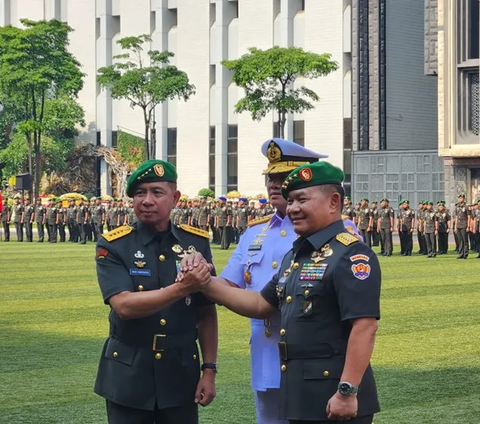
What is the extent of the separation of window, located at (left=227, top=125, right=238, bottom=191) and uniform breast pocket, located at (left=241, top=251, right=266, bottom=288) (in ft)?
193

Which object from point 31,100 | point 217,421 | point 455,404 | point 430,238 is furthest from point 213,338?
point 31,100

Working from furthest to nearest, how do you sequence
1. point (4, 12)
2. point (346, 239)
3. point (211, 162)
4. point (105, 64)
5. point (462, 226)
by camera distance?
point (4, 12), point (105, 64), point (211, 162), point (462, 226), point (346, 239)

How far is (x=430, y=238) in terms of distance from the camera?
32.7 metres

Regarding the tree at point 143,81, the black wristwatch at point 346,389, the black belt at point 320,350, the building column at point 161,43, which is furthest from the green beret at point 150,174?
the building column at point 161,43

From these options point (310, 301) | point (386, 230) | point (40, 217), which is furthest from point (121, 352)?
point (40, 217)

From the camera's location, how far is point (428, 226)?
32.7 m

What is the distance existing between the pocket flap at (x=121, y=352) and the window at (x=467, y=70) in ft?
130

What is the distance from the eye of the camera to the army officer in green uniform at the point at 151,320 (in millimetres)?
5160

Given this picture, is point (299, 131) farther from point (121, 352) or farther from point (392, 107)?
point (121, 352)

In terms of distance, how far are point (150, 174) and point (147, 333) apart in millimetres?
741

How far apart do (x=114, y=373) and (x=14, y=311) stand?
39.4ft

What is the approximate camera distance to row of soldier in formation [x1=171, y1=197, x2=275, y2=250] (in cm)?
3934

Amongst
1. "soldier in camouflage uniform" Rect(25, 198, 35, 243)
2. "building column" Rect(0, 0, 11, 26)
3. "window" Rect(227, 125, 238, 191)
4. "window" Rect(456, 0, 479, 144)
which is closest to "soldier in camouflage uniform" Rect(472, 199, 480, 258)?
"window" Rect(456, 0, 479, 144)

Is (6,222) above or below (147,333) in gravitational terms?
below
